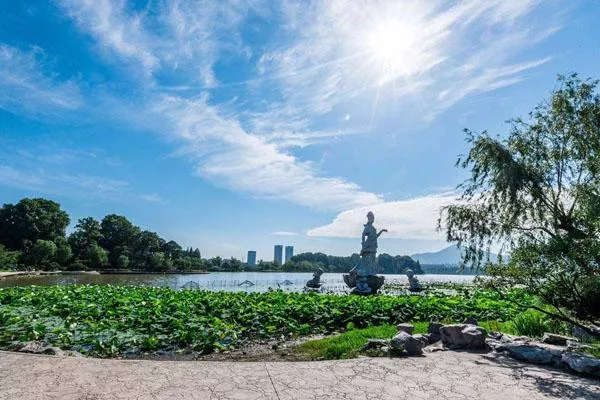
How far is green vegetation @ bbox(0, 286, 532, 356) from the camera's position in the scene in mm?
9070

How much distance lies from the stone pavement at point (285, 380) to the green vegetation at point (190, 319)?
7.77ft

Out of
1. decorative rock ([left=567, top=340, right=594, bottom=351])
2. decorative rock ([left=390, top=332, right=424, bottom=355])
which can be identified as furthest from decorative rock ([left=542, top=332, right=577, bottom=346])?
decorative rock ([left=390, top=332, right=424, bottom=355])

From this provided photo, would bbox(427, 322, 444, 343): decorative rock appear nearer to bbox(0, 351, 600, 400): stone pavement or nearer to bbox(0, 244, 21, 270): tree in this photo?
bbox(0, 351, 600, 400): stone pavement

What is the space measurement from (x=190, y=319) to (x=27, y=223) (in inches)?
2816

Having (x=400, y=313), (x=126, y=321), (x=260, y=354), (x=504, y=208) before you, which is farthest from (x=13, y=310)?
(x=504, y=208)

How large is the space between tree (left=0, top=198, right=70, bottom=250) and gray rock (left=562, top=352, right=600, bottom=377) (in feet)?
251

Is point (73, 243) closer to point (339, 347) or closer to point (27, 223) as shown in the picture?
point (27, 223)

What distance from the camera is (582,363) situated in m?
A: 6.28

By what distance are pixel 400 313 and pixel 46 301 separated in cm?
1337

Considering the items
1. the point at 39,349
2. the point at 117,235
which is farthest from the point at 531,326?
the point at 117,235

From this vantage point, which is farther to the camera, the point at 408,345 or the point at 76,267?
the point at 76,267

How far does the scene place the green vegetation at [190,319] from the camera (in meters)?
9.07

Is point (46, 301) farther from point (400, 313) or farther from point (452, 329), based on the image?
point (452, 329)

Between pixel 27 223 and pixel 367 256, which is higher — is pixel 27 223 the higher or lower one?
the higher one
